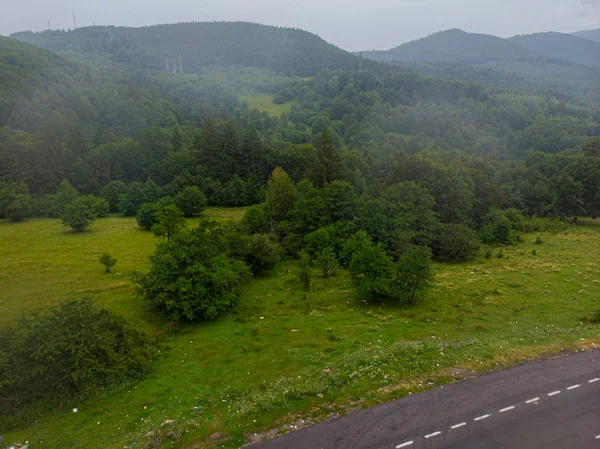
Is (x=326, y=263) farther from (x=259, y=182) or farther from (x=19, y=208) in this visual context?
(x=19, y=208)

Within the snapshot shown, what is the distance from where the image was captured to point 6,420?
59.3 feet

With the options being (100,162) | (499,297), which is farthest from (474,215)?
(100,162)

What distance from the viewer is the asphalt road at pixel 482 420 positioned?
15773 millimetres

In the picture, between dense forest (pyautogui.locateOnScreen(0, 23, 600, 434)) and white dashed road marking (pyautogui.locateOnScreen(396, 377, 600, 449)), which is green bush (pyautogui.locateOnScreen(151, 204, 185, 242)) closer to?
dense forest (pyautogui.locateOnScreen(0, 23, 600, 434))

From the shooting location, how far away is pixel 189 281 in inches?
1185

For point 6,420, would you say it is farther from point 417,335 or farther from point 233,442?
point 417,335

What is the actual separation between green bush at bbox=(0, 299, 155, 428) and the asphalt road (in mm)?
10598

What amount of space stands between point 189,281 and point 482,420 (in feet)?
71.2

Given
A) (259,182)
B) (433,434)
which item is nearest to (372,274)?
(433,434)

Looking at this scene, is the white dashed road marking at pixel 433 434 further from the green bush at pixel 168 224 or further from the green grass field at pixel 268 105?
the green grass field at pixel 268 105

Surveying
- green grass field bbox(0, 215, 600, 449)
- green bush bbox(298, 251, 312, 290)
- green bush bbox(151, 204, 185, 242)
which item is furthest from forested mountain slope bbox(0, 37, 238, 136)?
green bush bbox(298, 251, 312, 290)

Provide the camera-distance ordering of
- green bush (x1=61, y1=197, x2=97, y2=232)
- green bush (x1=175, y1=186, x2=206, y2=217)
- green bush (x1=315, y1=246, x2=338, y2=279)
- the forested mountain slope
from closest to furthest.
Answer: green bush (x1=315, y1=246, x2=338, y2=279) < green bush (x1=61, y1=197, x2=97, y2=232) < green bush (x1=175, y1=186, x2=206, y2=217) < the forested mountain slope

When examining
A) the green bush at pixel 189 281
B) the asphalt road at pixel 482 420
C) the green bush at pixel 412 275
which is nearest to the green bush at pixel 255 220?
the green bush at pixel 189 281

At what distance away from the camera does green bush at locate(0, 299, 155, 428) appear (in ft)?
63.5
